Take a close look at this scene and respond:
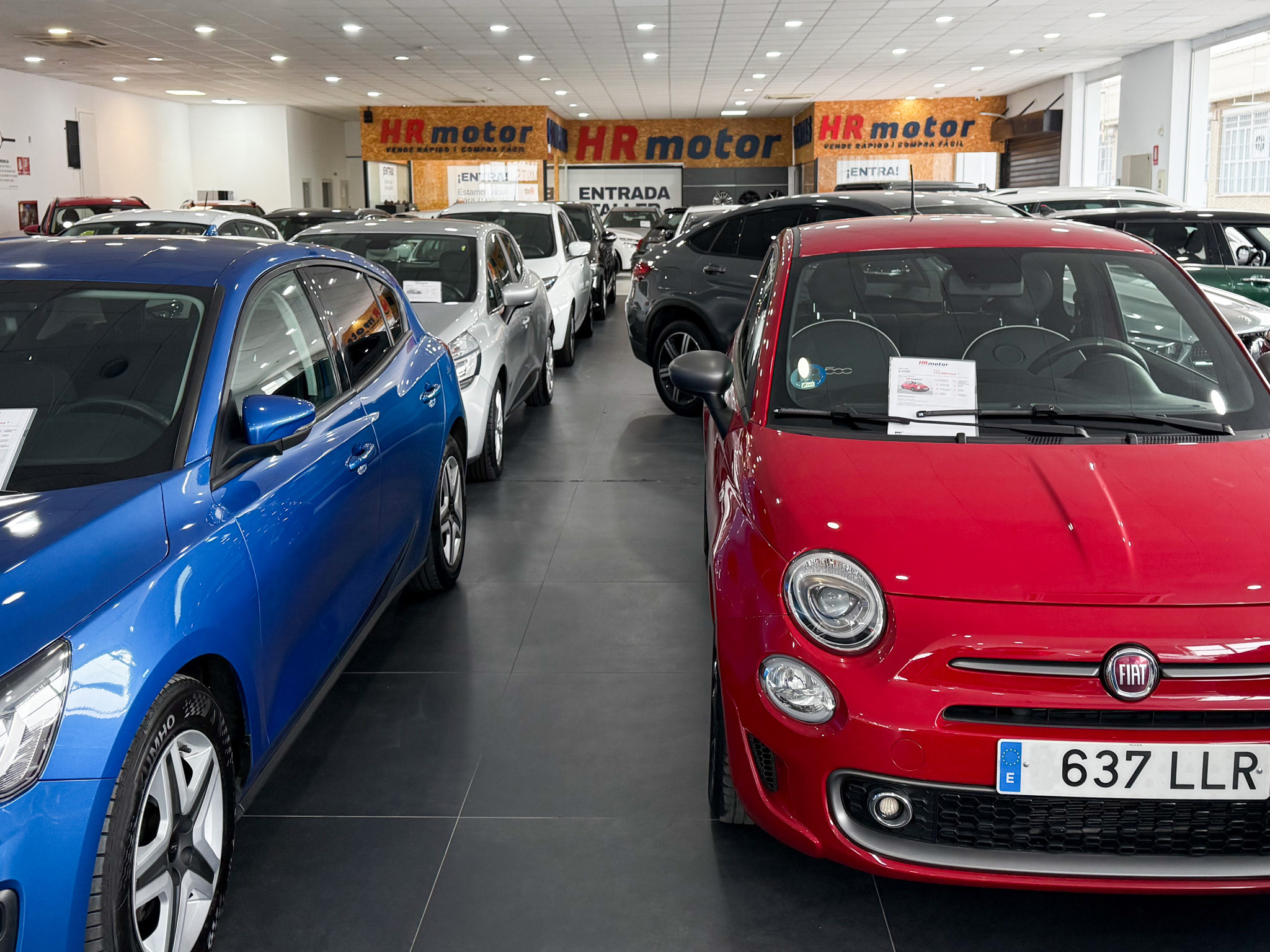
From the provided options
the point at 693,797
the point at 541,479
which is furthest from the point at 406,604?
the point at 541,479

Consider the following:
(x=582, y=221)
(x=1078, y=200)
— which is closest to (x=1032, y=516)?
(x=1078, y=200)

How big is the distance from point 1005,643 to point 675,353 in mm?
5861

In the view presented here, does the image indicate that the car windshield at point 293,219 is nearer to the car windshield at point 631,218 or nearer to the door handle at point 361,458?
the car windshield at point 631,218

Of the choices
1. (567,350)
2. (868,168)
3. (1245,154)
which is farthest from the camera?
(868,168)

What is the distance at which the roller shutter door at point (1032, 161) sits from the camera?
2330 cm

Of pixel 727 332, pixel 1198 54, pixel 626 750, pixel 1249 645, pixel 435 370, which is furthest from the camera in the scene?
pixel 1198 54

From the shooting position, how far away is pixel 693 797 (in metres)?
2.74

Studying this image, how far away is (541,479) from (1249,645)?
447 centimetres

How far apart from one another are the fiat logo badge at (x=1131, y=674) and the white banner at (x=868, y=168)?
1006 inches

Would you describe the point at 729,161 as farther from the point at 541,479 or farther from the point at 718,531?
the point at 718,531

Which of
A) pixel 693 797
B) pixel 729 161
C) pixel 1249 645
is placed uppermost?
pixel 729 161

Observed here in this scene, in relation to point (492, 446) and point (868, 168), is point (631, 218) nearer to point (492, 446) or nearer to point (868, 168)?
point (868, 168)

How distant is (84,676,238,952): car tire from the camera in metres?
1.65

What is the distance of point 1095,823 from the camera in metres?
1.97
